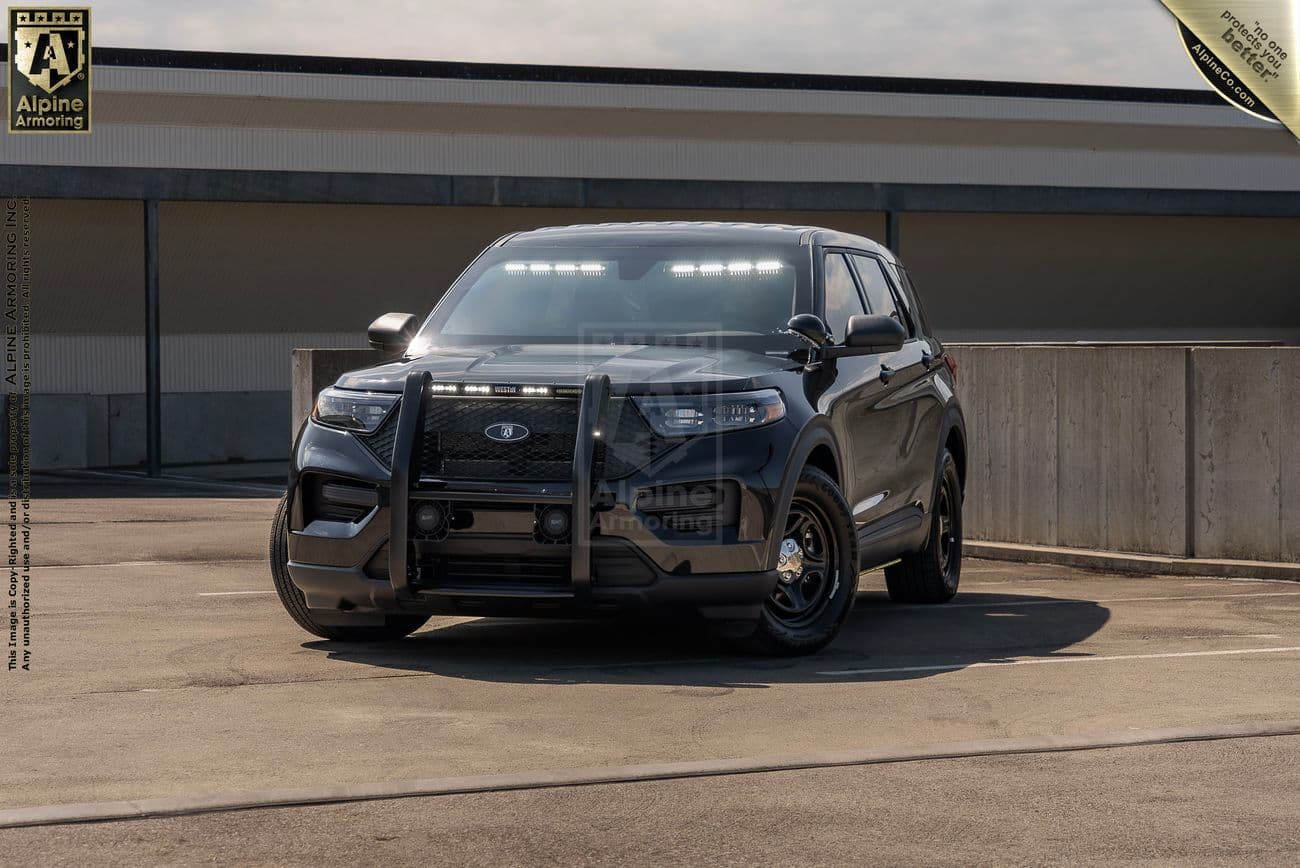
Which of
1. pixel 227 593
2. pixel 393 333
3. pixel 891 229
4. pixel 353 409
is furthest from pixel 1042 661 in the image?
pixel 891 229

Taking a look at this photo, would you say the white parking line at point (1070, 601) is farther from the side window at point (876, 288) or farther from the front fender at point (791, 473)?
the front fender at point (791, 473)

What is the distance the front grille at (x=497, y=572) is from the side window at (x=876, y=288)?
2.99 m

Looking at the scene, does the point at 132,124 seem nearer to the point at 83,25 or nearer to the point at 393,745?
the point at 83,25

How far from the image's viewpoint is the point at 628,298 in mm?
9719

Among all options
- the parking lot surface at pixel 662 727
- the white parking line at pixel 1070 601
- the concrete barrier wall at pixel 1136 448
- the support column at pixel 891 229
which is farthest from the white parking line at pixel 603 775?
the support column at pixel 891 229

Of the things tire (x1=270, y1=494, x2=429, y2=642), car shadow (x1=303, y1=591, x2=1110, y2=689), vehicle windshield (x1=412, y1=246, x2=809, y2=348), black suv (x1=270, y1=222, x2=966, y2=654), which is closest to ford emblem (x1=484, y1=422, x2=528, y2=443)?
black suv (x1=270, y1=222, x2=966, y2=654)

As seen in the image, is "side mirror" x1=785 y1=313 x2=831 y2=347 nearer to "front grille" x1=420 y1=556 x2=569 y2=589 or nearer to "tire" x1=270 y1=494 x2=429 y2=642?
"front grille" x1=420 y1=556 x2=569 y2=589

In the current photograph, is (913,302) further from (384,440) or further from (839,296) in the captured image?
(384,440)

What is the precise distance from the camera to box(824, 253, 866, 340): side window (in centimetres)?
992

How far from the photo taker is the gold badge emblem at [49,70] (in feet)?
97.2

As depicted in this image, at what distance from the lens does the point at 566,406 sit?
8336 millimetres

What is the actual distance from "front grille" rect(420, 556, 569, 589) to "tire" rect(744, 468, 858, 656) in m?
0.97

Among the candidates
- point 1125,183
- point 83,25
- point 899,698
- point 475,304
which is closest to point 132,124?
point 83,25

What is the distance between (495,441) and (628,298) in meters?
1.58
